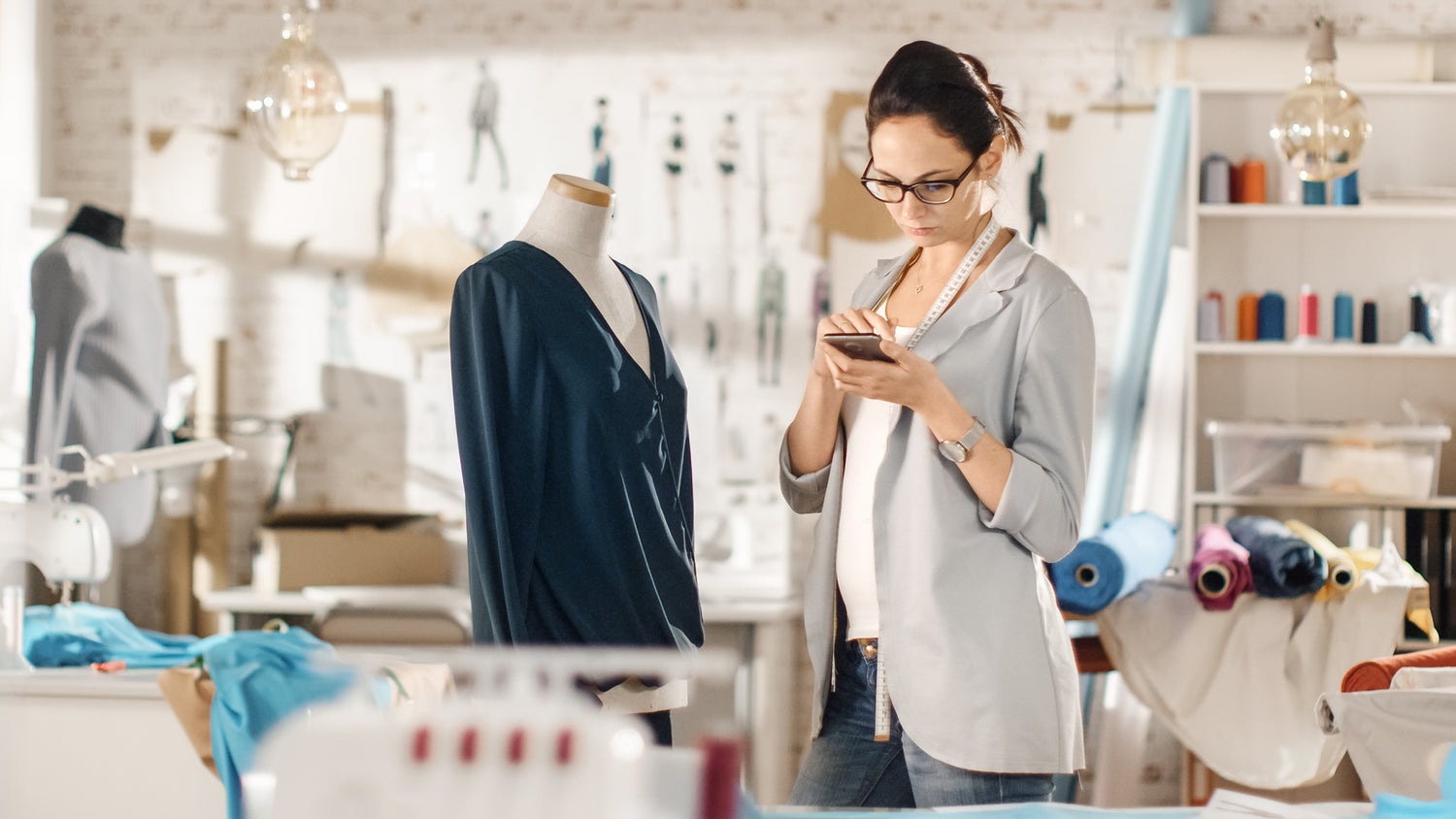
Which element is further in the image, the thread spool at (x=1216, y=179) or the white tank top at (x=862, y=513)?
the thread spool at (x=1216, y=179)

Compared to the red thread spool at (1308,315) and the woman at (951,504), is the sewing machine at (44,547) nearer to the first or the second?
the woman at (951,504)

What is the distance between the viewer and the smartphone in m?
1.43

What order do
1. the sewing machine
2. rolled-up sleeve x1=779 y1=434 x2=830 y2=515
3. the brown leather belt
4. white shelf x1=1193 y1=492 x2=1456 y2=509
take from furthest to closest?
white shelf x1=1193 y1=492 x2=1456 y2=509 < the sewing machine < rolled-up sleeve x1=779 y1=434 x2=830 y2=515 < the brown leather belt

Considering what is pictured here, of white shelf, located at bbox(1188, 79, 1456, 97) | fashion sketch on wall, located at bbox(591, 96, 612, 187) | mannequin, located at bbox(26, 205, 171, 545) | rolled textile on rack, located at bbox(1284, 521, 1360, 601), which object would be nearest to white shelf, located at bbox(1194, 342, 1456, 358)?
rolled textile on rack, located at bbox(1284, 521, 1360, 601)

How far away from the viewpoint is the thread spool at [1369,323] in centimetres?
383

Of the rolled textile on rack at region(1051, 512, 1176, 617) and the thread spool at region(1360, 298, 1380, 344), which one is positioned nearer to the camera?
the rolled textile on rack at region(1051, 512, 1176, 617)

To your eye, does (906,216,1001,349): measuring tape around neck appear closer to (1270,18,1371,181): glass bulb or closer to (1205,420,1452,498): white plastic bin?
(1270,18,1371,181): glass bulb

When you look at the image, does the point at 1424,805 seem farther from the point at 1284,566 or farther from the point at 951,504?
the point at 1284,566

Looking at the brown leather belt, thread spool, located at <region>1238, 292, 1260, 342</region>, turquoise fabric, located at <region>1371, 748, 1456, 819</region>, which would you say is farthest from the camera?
thread spool, located at <region>1238, 292, 1260, 342</region>

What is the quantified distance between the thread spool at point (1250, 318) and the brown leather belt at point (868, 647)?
2.82 m

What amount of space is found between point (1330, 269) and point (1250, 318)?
394 millimetres

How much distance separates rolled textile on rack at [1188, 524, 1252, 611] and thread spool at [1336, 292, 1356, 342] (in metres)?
1.01

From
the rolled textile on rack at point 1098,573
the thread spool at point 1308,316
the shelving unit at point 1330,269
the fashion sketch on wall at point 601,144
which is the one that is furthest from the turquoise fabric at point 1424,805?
the fashion sketch on wall at point 601,144

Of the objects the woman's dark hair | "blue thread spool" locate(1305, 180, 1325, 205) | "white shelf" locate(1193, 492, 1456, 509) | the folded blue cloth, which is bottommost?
the folded blue cloth
